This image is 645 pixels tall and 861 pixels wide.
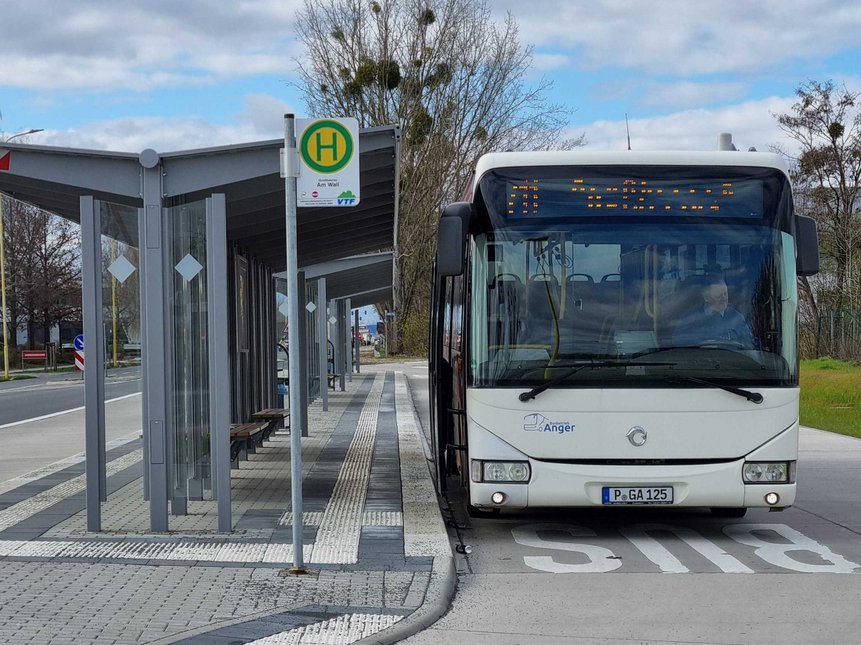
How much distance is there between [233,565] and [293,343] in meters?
1.47

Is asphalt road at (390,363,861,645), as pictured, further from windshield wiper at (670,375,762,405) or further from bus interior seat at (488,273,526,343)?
bus interior seat at (488,273,526,343)

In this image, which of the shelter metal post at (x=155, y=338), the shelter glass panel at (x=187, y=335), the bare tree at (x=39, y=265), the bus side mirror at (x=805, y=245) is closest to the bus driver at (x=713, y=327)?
the bus side mirror at (x=805, y=245)

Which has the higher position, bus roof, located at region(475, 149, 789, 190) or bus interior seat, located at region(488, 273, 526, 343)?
bus roof, located at region(475, 149, 789, 190)

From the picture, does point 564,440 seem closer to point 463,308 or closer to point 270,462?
point 463,308

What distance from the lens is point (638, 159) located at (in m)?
8.84

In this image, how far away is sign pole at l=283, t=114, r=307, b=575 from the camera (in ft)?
23.5

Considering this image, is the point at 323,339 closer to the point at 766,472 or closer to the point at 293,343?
the point at 766,472

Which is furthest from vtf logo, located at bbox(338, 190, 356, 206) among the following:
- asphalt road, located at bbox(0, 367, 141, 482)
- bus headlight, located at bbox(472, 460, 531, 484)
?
asphalt road, located at bbox(0, 367, 141, 482)

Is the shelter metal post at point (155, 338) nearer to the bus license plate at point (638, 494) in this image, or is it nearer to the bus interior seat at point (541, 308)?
the bus interior seat at point (541, 308)

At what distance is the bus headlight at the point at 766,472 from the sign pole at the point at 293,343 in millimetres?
3208

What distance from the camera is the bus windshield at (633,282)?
8531 millimetres

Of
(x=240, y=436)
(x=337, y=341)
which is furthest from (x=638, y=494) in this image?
(x=337, y=341)

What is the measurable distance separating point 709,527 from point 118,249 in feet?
16.6

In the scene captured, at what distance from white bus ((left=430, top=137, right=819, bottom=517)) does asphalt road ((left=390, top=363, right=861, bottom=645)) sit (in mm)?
438
